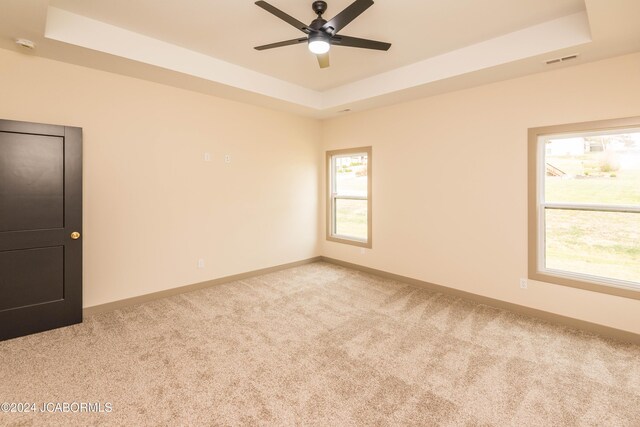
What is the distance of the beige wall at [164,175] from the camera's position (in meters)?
3.31

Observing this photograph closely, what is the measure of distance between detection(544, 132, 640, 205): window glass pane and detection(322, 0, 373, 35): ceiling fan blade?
8.81ft

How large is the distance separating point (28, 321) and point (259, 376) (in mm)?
2444

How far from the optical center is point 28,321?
298cm

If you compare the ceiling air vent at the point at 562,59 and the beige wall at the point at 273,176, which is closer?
the ceiling air vent at the point at 562,59

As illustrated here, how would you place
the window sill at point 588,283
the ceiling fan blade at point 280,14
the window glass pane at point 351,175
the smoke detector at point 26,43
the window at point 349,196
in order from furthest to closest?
1. the window glass pane at point 351,175
2. the window at point 349,196
3. the window sill at point 588,283
4. the smoke detector at point 26,43
5. the ceiling fan blade at point 280,14

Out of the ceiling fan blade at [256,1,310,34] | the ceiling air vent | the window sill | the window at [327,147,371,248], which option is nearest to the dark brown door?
the ceiling fan blade at [256,1,310,34]

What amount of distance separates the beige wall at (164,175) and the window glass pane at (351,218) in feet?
2.91

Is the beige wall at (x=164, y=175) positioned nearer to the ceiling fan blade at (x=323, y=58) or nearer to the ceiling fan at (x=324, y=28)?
the ceiling fan blade at (x=323, y=58)

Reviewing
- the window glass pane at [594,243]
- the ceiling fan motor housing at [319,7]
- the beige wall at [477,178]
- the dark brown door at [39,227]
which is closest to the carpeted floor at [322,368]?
the dark brown door at [39,227]

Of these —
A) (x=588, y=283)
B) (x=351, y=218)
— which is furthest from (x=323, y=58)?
(x=588, y=283)

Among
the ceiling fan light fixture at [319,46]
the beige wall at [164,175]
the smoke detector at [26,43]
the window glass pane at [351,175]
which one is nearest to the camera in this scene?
the ceiling fan light fixture at [319,46]

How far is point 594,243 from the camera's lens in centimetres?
323

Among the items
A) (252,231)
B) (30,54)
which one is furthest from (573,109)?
(30,54)

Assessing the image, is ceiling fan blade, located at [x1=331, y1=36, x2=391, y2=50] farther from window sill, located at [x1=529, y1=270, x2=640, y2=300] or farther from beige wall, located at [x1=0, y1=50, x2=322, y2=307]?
window sill, located at [x1=529, y1=270, x2=640, y2=300]
